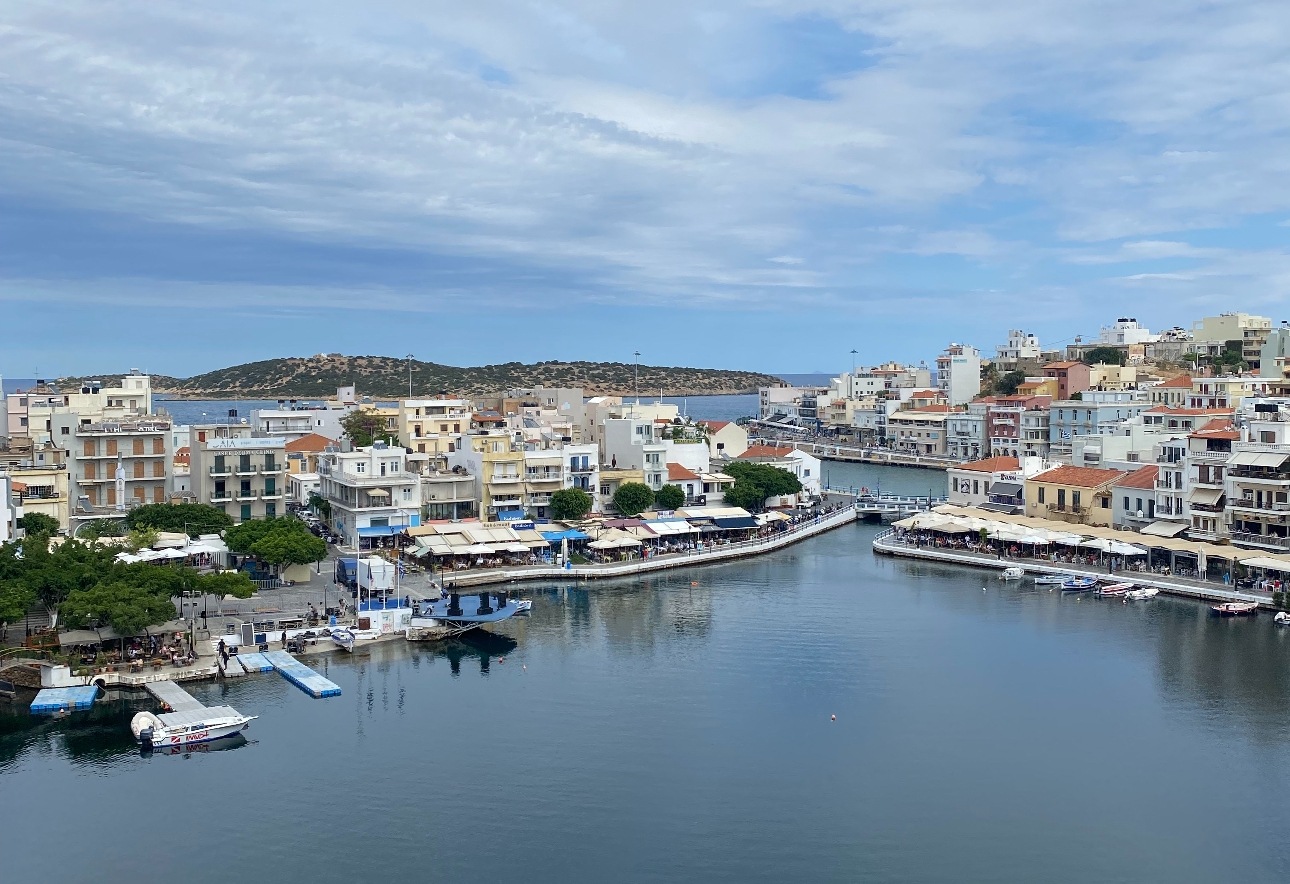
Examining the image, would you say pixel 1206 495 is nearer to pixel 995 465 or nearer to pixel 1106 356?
pixel 995 465

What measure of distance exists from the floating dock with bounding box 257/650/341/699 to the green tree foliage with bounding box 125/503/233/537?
11.1 meters

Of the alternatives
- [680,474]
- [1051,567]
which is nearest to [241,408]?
[680,474]

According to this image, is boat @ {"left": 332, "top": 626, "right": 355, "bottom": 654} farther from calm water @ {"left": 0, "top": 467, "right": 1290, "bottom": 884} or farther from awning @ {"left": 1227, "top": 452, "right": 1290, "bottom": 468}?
awning @ {"left": 1227, "top": 452, "right": 1290, "bottom": 468}

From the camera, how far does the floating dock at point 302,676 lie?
28.8 metres

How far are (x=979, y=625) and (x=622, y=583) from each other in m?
12.8

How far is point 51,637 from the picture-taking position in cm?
3089

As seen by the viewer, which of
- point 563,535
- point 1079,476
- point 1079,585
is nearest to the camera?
point 1079,585

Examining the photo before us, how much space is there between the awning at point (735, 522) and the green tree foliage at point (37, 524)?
24.7 meters

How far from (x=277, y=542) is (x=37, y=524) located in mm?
7677

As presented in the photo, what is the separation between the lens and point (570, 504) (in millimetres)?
48969

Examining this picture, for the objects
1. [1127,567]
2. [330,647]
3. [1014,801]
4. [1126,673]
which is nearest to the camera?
[1014,801]

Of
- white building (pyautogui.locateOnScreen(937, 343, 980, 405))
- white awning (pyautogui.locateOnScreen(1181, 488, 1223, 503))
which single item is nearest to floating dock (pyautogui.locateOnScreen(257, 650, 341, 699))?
white awning (pyautogui.locateOnScreen(1181, 488, 1223, 503))

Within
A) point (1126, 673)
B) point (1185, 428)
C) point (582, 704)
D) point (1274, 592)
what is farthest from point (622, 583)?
point (1185, 428)

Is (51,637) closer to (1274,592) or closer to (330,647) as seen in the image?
(330,647)
